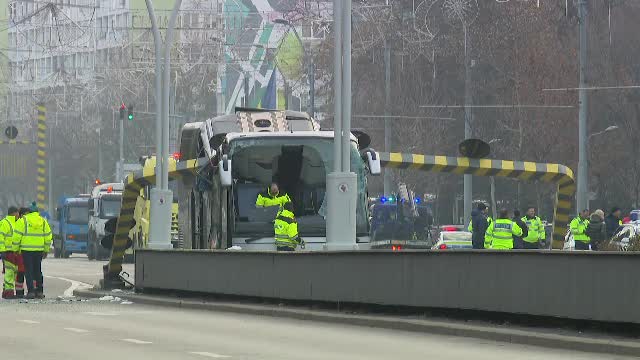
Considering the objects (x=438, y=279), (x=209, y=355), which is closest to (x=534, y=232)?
(x=438, y=279)

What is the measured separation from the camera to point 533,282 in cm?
2092

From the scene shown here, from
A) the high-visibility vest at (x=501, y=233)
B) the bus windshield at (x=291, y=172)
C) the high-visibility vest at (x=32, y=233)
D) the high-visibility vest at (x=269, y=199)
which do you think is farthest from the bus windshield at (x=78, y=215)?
the high-visibility vest at (x=269, y=199)

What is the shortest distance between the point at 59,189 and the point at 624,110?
6681 centimetres

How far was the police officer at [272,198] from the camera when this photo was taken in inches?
1195

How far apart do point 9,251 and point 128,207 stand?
4.31 meters

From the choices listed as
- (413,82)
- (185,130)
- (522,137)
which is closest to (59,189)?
(413,82)

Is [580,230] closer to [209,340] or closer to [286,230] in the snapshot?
[286,230]

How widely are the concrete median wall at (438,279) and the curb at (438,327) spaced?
36 centimetres

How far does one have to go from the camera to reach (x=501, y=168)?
3606 cm

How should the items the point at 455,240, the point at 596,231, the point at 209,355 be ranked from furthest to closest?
1. the point at 455,240
2. the point at 596,231
3. the point at 209,355

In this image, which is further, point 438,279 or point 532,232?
point 532,232

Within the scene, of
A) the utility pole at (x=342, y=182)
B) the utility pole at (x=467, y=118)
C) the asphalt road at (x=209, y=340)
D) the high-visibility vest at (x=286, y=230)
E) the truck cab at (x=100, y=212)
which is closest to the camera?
the asphalt road at (x=209, y=340)

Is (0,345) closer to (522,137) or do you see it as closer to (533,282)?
(533,282)

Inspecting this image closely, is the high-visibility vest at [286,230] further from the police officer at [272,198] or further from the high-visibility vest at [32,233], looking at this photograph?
the high-visibility vest at [32,233]
